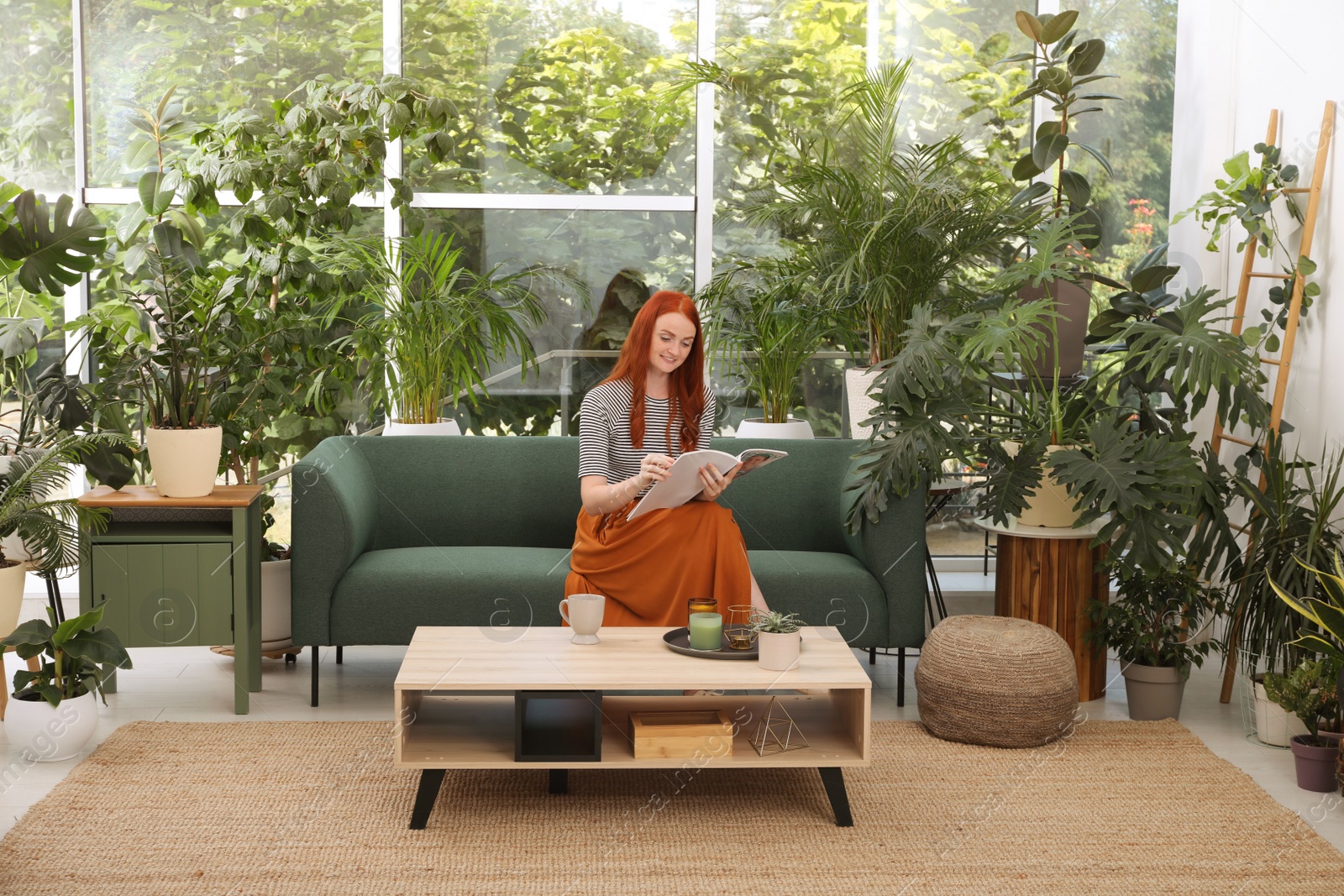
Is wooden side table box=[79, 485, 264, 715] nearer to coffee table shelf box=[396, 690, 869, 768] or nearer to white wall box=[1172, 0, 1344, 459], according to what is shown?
coffee table shelf box=[396, 690, 869, 768]

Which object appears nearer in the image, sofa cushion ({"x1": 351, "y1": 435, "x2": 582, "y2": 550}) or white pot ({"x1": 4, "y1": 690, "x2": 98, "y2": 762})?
white pot ({"x1": 4, "y1": 690, "x2": 98, "y2": 762})

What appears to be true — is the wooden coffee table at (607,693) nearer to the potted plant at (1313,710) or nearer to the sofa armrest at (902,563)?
the sofa armrest at (902,563)

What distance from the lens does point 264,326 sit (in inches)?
155

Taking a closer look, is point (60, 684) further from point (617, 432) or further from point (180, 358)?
point (617, 432)

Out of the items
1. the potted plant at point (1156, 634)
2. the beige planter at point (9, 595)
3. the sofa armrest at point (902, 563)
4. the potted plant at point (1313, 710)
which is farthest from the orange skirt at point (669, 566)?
the beige planter at point (9, 595)

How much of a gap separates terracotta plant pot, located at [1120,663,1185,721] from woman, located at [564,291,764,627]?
1141mm

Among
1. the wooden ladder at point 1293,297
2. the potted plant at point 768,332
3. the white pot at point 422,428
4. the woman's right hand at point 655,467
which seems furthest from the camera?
the potted plant at point 768,332

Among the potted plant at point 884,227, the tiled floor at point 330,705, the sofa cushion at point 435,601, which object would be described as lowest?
the tiled floor at point 330,705

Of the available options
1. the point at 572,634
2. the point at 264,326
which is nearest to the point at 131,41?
the point at 264,326

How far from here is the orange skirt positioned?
→ 3129mm

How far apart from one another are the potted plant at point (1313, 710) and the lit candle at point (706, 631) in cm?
147

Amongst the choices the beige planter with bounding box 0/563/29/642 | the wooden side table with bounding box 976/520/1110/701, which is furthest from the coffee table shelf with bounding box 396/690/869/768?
the beige planter with bounding box 0/563/29/642

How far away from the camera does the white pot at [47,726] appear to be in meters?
2.92

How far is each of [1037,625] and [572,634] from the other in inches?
51.0
